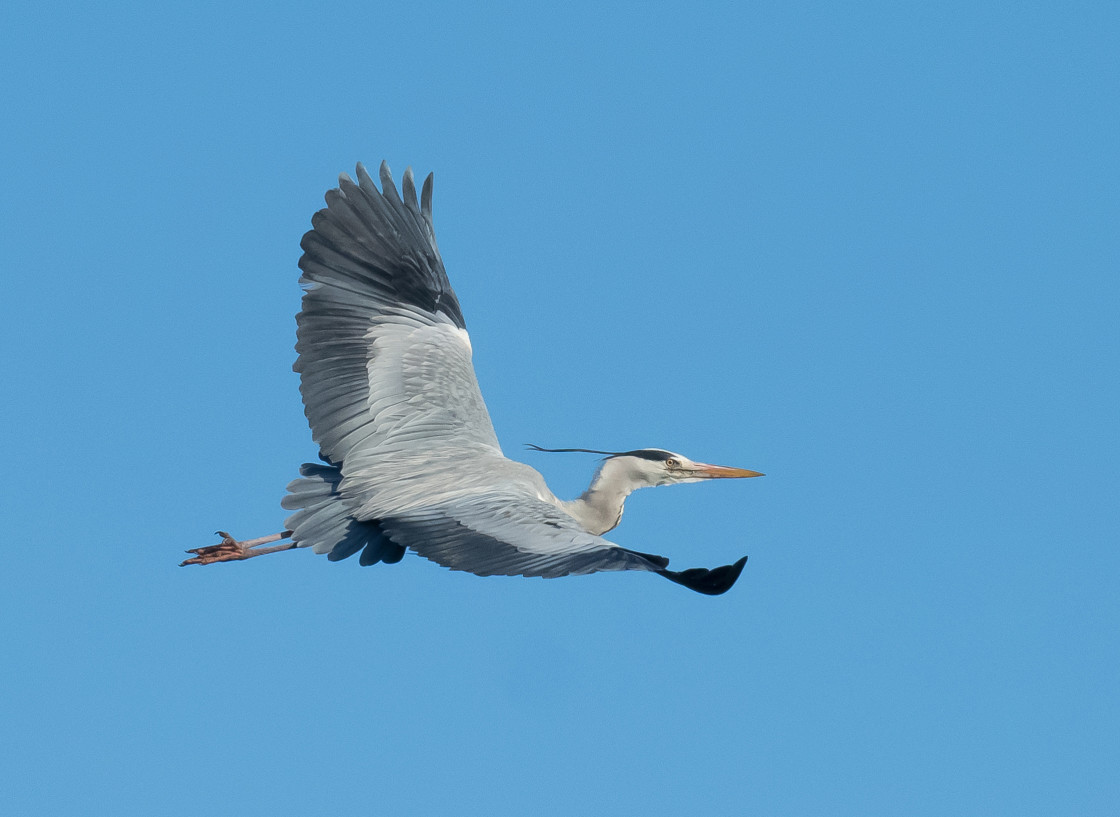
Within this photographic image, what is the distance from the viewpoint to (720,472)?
36.0ft

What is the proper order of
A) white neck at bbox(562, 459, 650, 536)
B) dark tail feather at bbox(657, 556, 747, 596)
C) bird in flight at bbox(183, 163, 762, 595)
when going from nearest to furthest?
1. dark tail feather at bbox(657, 556, 747, 596)
2. bird in flight at bbox(183, 163, 762, 595)
3. white neck at bbox(562, 459, 650, 536)

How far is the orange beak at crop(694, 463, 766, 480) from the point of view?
35.9ft

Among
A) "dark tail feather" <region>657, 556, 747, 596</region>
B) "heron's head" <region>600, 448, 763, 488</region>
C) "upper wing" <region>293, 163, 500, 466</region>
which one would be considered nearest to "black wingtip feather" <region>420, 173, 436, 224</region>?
"upper wing" <region>293, 163, 500, 466</region>

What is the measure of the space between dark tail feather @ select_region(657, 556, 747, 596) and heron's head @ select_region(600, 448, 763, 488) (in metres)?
3.20

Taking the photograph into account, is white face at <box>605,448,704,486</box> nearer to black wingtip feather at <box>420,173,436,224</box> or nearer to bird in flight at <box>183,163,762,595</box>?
bird in flight at <box>183,163,762,595</box>

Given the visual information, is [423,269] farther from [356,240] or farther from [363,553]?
[363,553]

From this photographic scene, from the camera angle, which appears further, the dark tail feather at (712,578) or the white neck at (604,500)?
the white neck at (604,500)

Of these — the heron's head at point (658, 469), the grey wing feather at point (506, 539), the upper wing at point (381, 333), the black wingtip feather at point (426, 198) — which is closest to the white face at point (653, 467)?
the heron's head at point (658, 469)

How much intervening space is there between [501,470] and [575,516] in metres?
1.04

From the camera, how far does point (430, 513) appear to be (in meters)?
8.76

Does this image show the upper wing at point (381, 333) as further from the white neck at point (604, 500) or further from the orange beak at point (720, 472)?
the orange beak at point (720, 472)

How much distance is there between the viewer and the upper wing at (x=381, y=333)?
32.0 ft

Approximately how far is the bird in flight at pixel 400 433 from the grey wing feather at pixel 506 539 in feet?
0.05

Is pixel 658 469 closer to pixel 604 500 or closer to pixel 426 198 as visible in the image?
pixel 604 500
